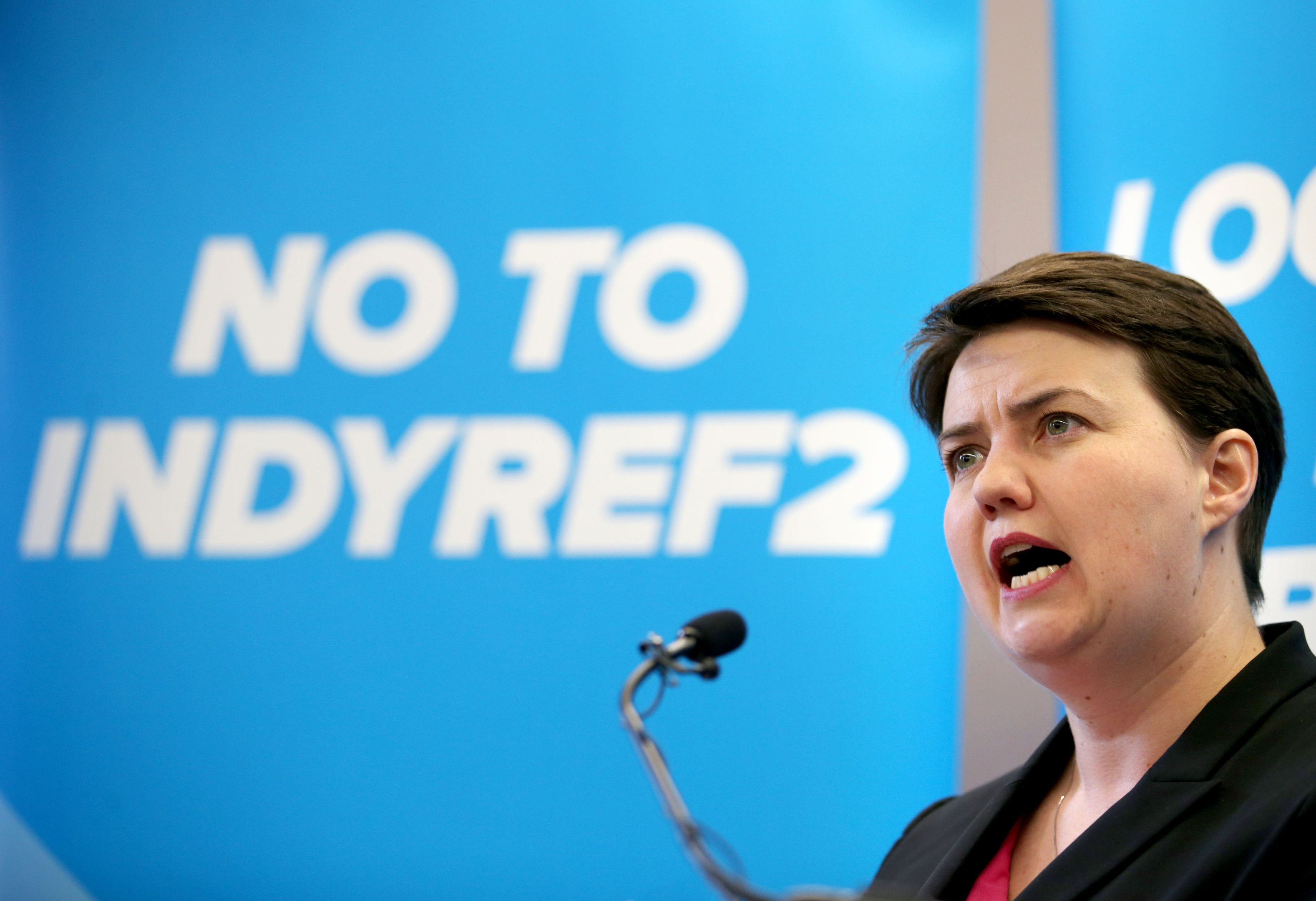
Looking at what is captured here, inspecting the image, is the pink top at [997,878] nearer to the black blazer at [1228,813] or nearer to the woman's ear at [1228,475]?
the black blazer at [1228,813]

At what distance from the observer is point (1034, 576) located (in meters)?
1.24

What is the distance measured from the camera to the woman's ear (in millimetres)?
1229

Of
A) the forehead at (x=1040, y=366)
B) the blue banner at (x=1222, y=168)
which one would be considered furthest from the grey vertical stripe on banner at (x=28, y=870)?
the blue banner at (x=1222, y=168)

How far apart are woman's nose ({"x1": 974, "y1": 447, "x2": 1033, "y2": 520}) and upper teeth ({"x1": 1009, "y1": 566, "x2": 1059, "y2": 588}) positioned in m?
0.07

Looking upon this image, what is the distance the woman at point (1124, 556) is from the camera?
1.12 metres

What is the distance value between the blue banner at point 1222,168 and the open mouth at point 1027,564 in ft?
2.23

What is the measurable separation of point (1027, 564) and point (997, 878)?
1.23 feet

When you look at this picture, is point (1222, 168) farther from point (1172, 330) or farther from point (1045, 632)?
point (1045, 632)

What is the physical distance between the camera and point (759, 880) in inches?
76.8

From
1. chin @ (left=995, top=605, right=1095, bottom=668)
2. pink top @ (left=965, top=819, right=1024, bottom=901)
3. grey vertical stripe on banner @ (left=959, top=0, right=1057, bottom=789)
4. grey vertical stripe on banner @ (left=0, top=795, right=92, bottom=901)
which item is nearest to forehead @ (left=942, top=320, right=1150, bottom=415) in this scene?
chin @ (left=995, top=605, right=1095, bottom=668)

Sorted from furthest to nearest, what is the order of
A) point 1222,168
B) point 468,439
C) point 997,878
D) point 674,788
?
point 468,439
point 1222,168
point 997,878
point 674,788

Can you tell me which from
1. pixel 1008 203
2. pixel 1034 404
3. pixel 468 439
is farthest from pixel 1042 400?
pixel 468 439

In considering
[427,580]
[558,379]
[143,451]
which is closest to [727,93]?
[558,379]

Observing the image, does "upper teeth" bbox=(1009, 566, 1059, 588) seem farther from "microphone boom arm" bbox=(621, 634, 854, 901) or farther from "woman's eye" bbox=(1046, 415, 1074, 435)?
"microphone boom arm" bbox=(621, 634, 854, 901)
